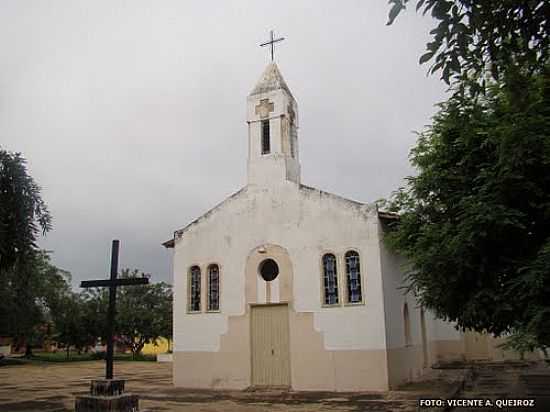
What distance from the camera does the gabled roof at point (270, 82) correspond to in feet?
64.8

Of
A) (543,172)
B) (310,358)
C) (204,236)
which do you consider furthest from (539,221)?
(204,236)

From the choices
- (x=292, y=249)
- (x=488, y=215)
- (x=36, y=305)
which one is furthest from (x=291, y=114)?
(x=36, y=305)

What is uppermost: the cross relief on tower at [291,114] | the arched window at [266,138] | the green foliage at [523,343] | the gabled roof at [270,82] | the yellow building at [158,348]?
the gabled roof at [270,82]

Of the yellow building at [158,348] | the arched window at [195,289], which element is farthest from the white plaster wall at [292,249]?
the yellow building at [158,348]

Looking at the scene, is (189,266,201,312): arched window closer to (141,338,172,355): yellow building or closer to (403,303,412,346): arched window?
(403,303,412,346): arched window

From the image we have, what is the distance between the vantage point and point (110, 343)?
1274 centimetres

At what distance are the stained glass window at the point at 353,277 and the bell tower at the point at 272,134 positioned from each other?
11.2 ft

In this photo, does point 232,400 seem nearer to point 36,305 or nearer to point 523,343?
point 523,343

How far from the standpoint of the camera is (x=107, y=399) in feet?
38.3

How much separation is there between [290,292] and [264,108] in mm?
6489

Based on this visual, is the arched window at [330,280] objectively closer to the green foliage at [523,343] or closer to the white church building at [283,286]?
the white church building at [283,286]

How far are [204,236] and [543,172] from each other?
1222 cm

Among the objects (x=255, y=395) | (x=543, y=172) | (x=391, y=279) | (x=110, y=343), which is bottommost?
(x=255, y=395)

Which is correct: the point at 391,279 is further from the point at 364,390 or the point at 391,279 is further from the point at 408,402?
the point at 408,402
